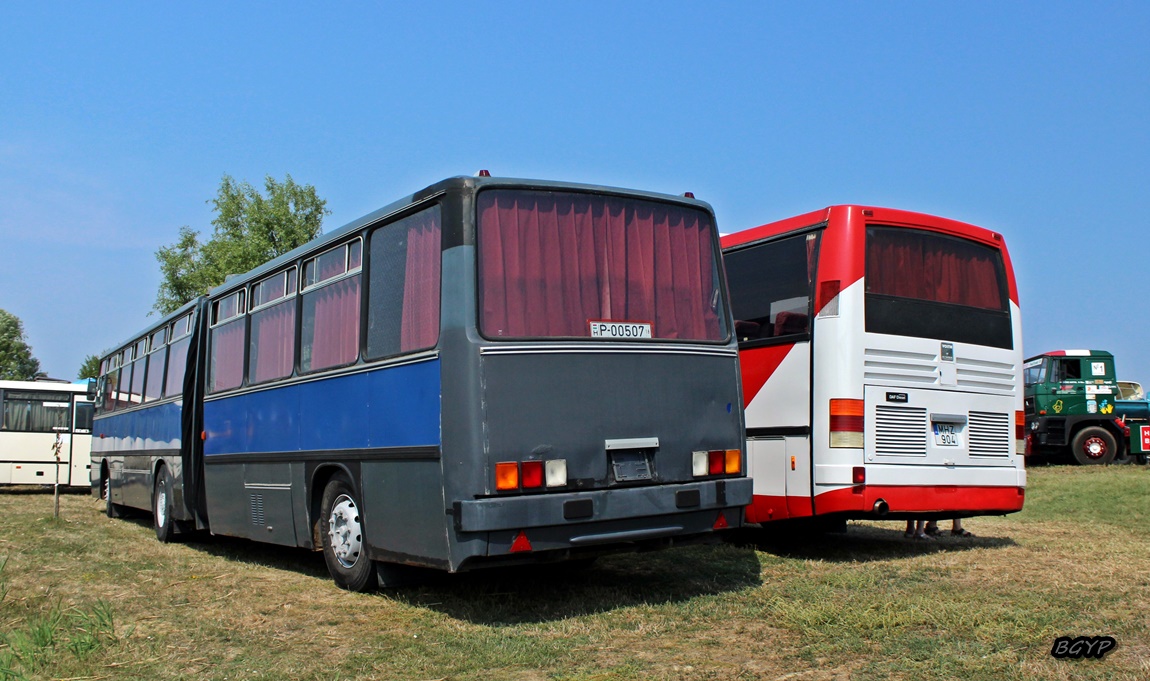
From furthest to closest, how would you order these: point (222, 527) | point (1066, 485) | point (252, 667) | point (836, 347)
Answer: point (1066, 485) → point (222, 527) → point (836, 347) → point (252, 667)

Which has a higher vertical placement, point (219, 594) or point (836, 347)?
point (836, 347)

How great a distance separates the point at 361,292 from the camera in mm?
8281

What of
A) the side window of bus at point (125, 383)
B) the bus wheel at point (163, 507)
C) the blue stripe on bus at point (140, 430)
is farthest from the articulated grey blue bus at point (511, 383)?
the side window of bus at point (125, 383)

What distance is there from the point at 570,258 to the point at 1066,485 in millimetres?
15703

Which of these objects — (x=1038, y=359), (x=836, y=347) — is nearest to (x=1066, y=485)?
(x=1038, y=359)

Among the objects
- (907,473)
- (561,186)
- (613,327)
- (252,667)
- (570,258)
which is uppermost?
(561,186)

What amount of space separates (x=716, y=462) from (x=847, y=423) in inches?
81.8

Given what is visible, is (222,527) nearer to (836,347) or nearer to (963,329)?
(836,347)

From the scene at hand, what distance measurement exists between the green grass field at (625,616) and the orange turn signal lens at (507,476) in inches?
34.7

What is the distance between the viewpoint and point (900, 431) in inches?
379

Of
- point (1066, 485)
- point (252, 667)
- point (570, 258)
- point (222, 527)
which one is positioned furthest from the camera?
point (1066, 485)

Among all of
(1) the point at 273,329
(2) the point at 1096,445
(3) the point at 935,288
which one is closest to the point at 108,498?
(1) the point at 273,329

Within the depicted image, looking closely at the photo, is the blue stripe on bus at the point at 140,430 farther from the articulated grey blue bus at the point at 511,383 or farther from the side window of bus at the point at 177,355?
the articulated grey blue bus at the point at 511,383

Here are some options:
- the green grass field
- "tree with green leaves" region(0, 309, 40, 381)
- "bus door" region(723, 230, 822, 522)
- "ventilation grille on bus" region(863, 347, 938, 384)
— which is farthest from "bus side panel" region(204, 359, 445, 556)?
"tree with green leaves" region(0, 309, 40, 381)
